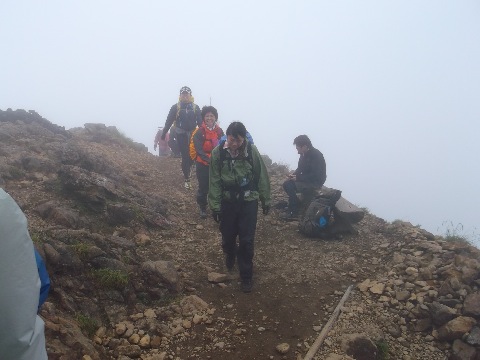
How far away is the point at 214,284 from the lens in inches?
244

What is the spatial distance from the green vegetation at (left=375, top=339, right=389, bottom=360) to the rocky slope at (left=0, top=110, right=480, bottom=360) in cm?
2

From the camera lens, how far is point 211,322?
5.17 metres

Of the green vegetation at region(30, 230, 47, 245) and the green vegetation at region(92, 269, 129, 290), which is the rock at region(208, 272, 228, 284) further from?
the green vegetation at region(30, 230, 47, 245)

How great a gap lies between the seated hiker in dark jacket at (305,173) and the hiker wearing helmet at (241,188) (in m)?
3.26

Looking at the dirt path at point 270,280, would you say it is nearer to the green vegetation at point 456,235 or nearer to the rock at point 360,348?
the rock at point 360,348

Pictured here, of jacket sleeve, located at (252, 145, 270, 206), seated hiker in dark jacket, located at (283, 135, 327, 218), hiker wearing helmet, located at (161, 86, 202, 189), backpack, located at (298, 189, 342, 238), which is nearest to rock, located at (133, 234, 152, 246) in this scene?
jacket sleeve, located at (252, 145, 270, 206)

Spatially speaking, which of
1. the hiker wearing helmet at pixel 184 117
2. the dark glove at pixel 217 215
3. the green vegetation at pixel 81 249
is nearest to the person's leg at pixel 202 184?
the hiker wearing helmet at pixel 184 117

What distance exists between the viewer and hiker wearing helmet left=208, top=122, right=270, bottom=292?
20.0ft

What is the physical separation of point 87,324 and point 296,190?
6492 mm

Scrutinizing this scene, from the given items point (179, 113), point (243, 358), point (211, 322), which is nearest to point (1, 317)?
point (243, 358)

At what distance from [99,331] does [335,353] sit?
3129 mm

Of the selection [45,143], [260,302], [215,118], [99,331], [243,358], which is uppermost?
[215,118]

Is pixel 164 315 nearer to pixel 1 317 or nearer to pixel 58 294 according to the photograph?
pixel 58 294

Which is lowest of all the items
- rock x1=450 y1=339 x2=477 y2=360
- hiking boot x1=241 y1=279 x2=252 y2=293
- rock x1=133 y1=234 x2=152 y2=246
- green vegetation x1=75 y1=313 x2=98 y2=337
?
green vegetation x1=75 y1=313 x2=98 y2=337
